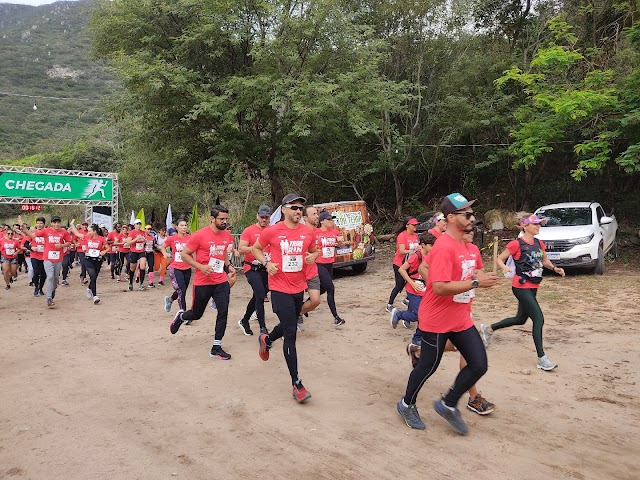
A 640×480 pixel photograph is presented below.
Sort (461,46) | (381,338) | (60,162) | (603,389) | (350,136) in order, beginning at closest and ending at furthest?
(603,389)
(381,338)
(350,136)
(461,46)
(60,162)

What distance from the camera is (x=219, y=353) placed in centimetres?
683

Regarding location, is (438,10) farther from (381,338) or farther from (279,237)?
(279,237)

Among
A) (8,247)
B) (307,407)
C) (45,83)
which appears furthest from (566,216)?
(45,83)

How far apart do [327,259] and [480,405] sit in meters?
4.39

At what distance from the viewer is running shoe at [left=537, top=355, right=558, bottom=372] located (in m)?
5.97

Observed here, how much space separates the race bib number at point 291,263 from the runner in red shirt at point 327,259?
2982 mm

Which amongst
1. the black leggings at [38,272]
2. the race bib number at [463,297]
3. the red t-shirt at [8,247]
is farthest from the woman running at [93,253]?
the race bib number at [463,297]

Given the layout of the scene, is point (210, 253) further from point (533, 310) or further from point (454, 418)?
point (533, 310)

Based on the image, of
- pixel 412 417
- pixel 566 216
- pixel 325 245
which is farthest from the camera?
pixel 566 216

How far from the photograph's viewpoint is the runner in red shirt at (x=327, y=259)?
847 cm

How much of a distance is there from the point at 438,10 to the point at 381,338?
55.4ft

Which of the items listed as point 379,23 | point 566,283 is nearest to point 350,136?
point 379,23

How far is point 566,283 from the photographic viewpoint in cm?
1180

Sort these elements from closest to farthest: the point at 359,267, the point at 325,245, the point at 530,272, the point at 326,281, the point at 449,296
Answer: the point at 449,296, the point at 530,272, the point at 326,281, the point at 325,245, the point at 359,267
